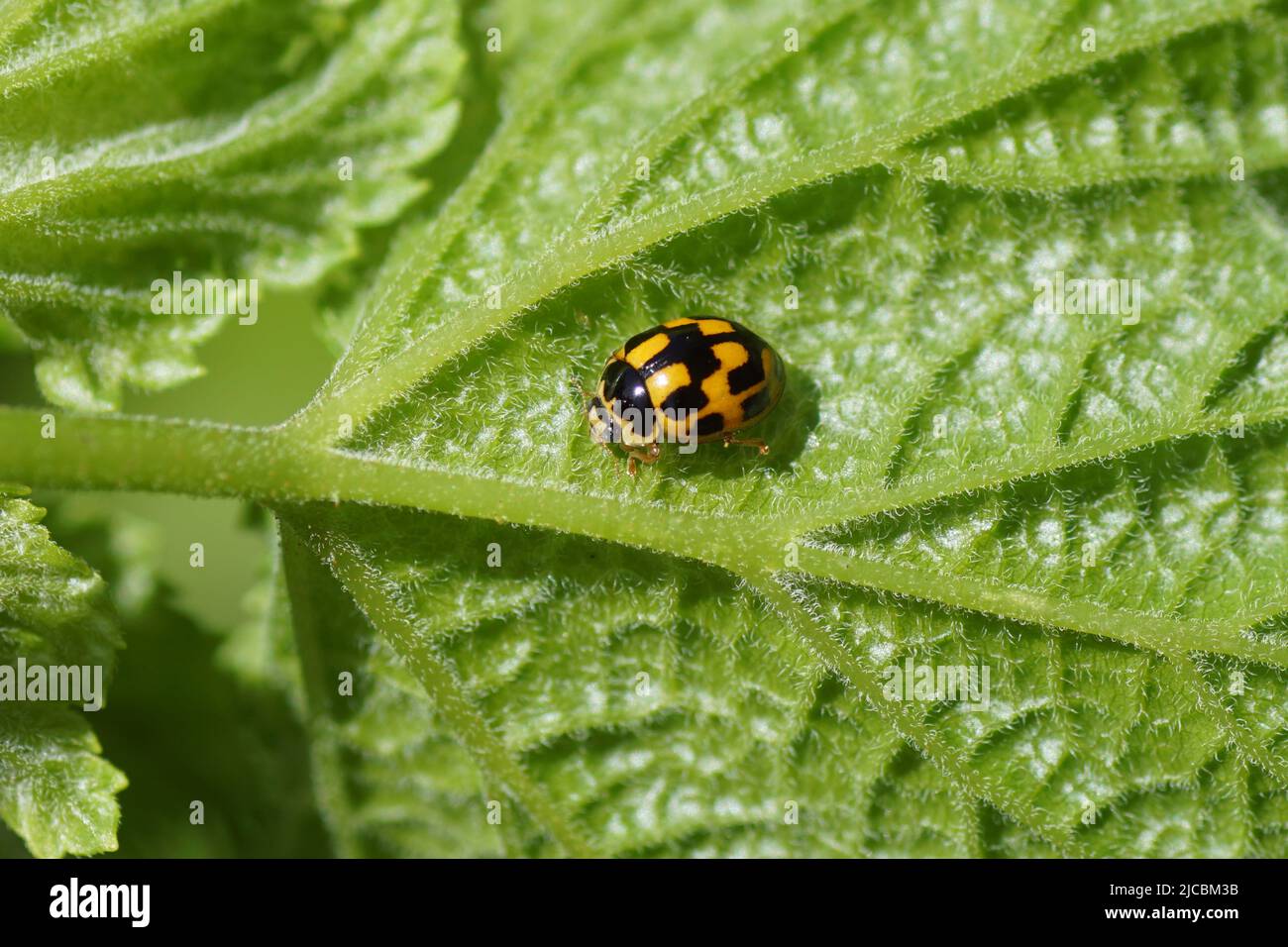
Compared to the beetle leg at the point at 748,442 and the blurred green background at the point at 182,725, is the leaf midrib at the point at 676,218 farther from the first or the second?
the blurred green background at the point at 182,725

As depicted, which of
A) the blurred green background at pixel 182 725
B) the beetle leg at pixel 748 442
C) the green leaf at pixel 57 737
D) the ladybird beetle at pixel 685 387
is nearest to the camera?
the green leaf at pixel 57 737

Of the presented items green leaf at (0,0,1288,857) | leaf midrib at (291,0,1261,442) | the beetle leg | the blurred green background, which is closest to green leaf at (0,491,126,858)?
green leaf at (0,0,1288,857)

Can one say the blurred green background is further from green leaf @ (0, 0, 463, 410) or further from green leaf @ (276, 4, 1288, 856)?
green leaf @ (276, 4, 1288, 856)

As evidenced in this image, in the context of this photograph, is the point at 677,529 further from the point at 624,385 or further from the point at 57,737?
the point at 57,737

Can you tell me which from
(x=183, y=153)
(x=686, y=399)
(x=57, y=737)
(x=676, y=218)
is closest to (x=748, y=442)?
(x=686, y=399)

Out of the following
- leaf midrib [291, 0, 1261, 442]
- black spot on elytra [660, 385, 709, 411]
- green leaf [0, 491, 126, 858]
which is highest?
leaf midrib [291, 0, 1261, 442]

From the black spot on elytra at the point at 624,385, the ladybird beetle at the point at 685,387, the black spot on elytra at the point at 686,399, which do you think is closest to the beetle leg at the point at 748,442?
the ladybird beetle at the point at 685,387
